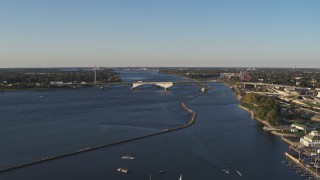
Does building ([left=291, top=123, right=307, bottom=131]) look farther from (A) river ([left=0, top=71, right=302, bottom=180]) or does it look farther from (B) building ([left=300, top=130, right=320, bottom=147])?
(B) building ([left=300, top=130, right=320, bottom=147])

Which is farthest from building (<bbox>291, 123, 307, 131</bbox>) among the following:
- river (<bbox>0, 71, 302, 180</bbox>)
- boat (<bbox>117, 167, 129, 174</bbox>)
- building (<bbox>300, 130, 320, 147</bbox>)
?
boat (<bbox>117, 167, 129, 174</bbox>)

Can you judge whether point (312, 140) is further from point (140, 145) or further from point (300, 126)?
point (140, 145)

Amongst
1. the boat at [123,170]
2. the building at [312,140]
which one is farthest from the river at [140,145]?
the building at [312,140]

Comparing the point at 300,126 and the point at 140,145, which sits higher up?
the point at 300,126

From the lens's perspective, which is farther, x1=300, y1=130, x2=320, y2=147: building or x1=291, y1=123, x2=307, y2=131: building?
x1=291, y1=123, x2=307, y2=131: building

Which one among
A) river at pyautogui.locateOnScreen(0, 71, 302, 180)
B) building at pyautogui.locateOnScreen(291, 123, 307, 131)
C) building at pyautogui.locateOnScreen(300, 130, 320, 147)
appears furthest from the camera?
building at pyautogui.locateOnScreen(291, 123, 307, 131)

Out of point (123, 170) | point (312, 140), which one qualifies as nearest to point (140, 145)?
point (123, 170)

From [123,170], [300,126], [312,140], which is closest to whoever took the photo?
[123,170]

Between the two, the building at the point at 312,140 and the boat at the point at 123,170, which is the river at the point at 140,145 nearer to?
the boat at the point at 123,170
